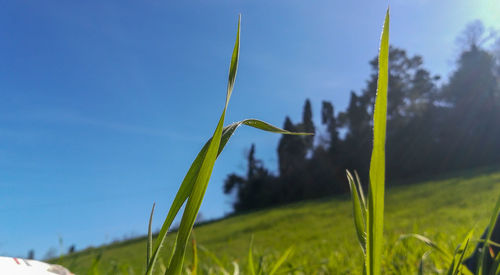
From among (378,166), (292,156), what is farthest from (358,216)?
(292,156)

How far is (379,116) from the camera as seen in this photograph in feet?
0.94

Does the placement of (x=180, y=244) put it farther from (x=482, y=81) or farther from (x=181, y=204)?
(x=482, y=81)

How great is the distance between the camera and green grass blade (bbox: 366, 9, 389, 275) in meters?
0.28

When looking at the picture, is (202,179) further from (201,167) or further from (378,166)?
(378,166)

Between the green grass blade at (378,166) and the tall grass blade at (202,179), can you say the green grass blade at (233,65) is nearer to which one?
the tall grass blade at (202,179)

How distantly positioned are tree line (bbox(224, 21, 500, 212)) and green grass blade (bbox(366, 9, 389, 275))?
18.5 metres

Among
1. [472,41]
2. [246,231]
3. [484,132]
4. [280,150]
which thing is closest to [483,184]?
[246,231]

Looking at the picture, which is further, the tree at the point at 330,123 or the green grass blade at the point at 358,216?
the tree at the point at 330,123

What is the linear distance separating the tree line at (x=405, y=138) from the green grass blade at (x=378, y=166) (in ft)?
60.6

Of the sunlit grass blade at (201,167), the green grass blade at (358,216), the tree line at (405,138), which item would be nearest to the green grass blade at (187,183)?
the sunlit grass blade at (201,167)

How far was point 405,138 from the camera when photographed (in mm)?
20828

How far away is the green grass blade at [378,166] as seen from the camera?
28 cm

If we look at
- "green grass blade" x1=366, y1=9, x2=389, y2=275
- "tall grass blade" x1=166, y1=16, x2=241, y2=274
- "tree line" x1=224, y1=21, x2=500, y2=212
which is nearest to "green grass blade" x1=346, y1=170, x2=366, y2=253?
"green grass blade" x1=366, y1=9, x2=389, y2=275

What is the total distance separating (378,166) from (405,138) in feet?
74.2
